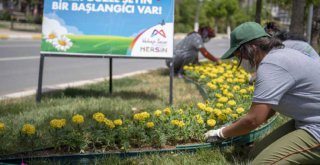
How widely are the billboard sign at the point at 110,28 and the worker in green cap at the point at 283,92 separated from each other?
3.40 m

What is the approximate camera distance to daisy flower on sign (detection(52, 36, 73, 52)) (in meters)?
6.56

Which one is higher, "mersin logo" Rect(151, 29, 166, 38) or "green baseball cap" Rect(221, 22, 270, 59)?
"mersin logo" Rect(151, 29, 166, 38)

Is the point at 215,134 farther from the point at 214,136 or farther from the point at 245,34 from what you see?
the point at 245,34

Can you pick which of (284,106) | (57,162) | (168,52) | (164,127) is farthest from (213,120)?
(168,52)

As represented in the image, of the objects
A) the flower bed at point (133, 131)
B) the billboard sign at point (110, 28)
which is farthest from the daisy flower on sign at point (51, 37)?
the flower bed at point (133, 131)

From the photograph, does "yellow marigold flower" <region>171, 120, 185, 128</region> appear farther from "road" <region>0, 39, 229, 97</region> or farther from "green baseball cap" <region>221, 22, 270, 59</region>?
"road" <region>0, 39, 229, 97</region>

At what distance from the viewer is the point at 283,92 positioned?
3.00 m

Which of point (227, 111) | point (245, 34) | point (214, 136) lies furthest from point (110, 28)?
point (245, 34)

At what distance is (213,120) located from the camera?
4.23 m

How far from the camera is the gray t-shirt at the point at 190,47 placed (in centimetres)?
979

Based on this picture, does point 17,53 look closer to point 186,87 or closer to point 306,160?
point 186,87

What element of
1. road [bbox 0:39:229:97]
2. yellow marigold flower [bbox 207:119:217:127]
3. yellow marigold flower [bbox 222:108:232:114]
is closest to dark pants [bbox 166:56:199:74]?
road [bbox 0:39:229:97]

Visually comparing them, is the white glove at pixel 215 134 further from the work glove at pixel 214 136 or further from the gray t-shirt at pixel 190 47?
the gray t-shirt at pixel 190 47

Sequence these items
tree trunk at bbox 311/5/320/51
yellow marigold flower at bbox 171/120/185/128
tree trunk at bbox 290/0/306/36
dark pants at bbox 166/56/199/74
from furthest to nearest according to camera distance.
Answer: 1. tree trunk at bbox 311/5/320/51
2. tree trunk at bbox 290/0/306/36
3. dark pants at bbox 166/56/199/74
4. yellow marigold flower at bbox 171/120/185/128
